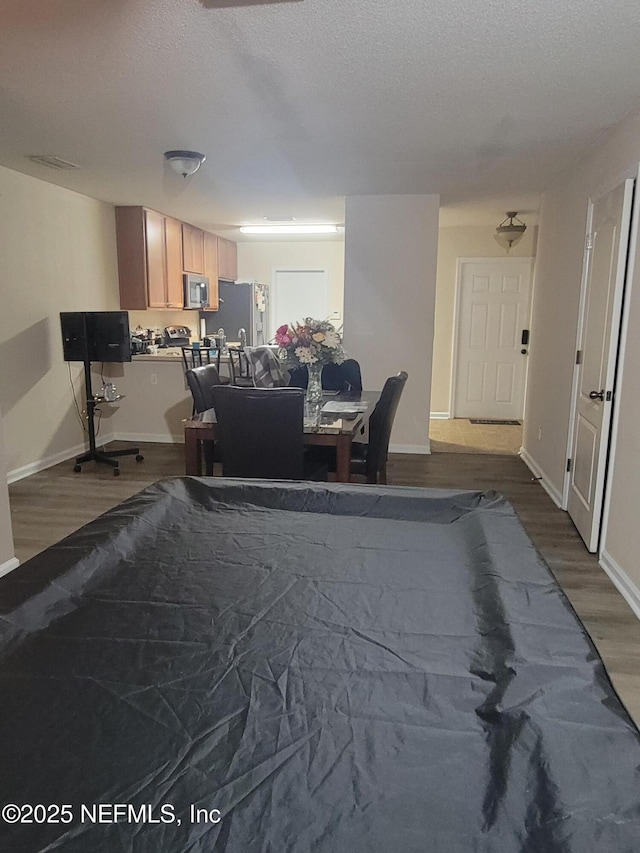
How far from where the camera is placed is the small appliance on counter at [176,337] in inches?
277

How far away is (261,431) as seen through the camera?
312 centimetres

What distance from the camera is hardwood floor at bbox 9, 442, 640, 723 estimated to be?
2590 millimetres

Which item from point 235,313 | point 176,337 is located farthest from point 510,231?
point 176,337

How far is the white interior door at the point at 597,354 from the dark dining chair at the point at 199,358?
3192 millimetres

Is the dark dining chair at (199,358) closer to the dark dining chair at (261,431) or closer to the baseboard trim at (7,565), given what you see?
the dark dining chair at (261,431)

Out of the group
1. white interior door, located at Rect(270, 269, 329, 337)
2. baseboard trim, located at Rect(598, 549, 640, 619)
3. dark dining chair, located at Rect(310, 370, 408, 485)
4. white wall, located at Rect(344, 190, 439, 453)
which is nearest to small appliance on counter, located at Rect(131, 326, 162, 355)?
white wall, located at Rect(344, 190, 439, 453)

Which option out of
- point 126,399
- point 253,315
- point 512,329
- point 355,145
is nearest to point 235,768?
point 355,145

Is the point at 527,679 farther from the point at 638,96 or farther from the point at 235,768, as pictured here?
the point at 638,96

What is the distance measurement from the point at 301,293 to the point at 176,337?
2.64 metres

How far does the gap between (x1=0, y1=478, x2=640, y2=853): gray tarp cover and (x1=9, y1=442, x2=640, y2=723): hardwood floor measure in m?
1.28

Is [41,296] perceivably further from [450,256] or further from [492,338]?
[492,338]

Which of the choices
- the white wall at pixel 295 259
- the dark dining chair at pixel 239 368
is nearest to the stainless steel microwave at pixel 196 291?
the dark dining chair at pixel 239 368

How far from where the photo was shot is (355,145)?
375cm

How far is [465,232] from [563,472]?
4.01 m
